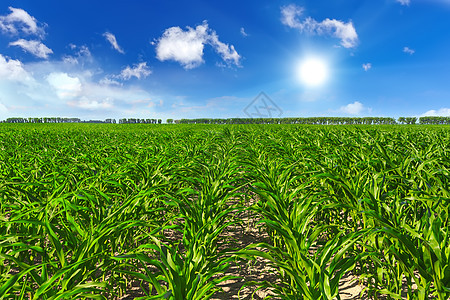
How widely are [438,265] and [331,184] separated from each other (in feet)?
7.39

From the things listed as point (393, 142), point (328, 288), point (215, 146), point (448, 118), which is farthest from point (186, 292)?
point (448, 118)

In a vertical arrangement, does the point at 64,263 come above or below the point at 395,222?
below

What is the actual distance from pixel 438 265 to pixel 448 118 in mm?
118007

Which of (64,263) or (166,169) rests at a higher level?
(166,169)

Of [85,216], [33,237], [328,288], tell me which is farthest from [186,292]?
[85,216]

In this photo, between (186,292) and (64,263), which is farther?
(64,263)

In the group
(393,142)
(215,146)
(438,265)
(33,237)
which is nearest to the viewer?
(438,265)

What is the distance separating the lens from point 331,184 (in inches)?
156

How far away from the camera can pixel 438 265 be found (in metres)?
1.73

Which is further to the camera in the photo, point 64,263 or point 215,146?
point 215,146

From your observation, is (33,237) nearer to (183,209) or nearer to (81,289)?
(81,289)

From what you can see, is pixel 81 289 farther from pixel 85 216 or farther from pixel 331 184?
pixel 331 184

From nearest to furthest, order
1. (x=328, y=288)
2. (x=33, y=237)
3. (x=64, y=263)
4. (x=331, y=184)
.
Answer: (x=328, y=288) < (x=64, y=263) < (x=33, y=237) < (x=331, y=184)

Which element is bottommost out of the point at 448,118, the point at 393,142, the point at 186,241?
the point at 186,241
